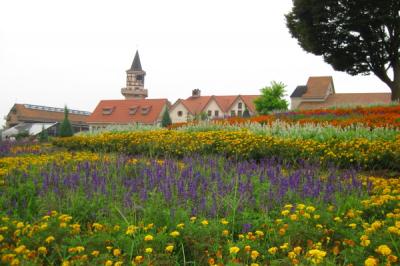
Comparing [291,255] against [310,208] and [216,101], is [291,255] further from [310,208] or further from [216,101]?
[216,101]

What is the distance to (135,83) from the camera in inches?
2798

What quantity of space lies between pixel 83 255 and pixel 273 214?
196cm

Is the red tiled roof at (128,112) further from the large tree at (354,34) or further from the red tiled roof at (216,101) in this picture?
the large tree at (354,34)

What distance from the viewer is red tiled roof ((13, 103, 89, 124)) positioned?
204ft

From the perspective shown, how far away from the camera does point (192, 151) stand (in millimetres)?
8898

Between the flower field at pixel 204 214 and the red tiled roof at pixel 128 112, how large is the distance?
4395cm

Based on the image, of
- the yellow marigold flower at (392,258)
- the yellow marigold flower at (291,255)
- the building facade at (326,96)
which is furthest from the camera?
the building facade at (326,96)

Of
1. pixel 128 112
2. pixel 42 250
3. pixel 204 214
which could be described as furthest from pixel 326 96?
pixel 42 250

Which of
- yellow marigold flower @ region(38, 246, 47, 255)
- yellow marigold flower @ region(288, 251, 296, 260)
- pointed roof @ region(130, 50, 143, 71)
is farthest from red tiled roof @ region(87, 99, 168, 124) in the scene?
yellow marigold flower @ region(288, 251, 296, 260)

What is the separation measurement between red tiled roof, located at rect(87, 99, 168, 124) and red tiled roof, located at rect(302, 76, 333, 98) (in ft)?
64.3

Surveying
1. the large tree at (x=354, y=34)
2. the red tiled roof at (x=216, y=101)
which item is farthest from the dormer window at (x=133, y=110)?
the large tree at (x=354, y=34)

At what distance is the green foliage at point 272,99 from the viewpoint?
1448 inches

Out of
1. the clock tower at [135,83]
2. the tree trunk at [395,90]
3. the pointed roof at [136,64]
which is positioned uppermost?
the pointed roof at [136,64]

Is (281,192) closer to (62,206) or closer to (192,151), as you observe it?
(62,206)
